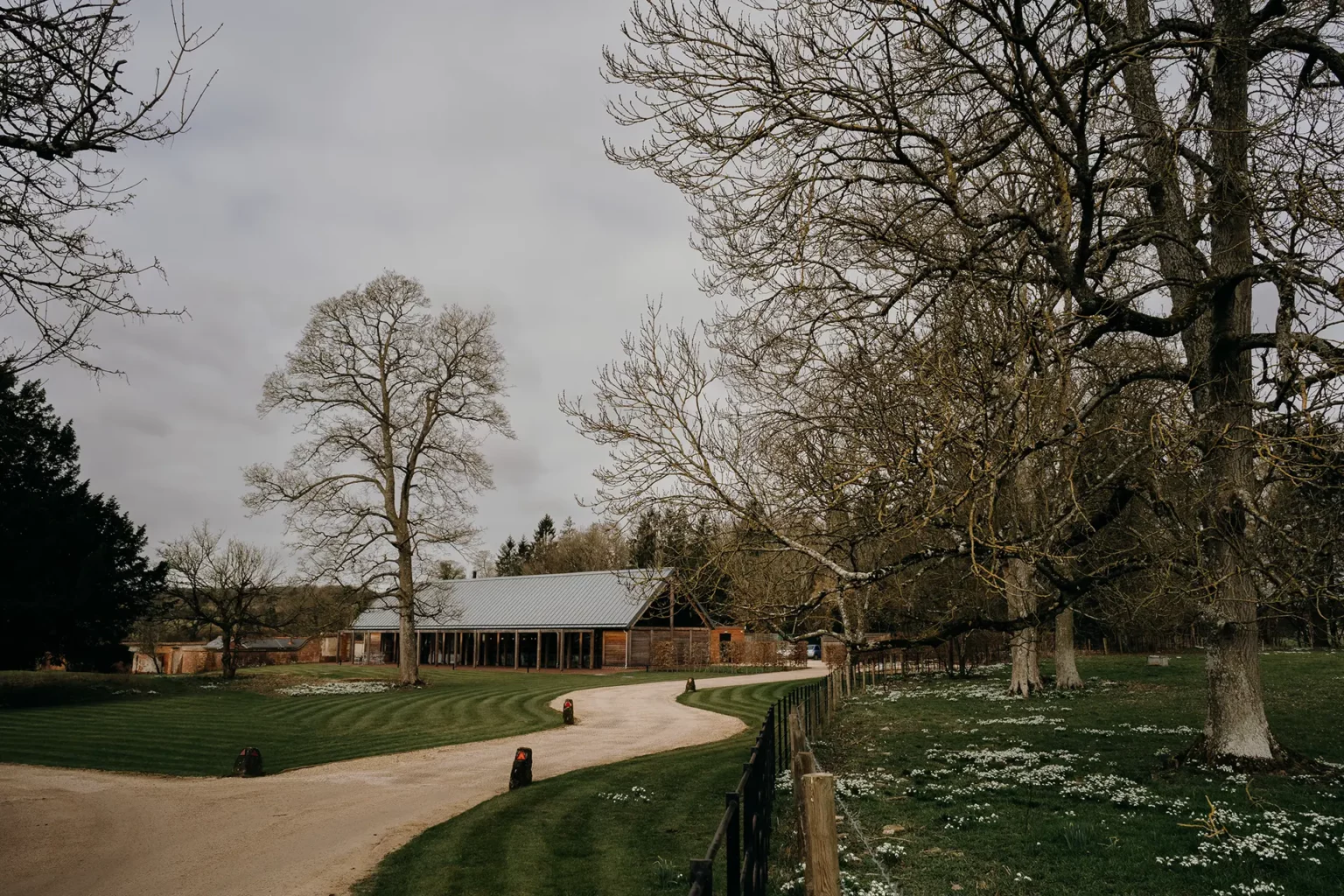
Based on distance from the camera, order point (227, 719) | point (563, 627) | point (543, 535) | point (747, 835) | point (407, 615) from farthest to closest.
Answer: point (543, 535) < point (563, 627) < point (407, 615) < point (227, 719) < point (747, 835)

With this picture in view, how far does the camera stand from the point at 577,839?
11.3m

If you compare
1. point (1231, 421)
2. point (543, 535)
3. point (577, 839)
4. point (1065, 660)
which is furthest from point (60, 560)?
point (543, 535)

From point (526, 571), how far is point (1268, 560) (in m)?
98.6

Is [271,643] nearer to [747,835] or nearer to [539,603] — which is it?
[539,603]

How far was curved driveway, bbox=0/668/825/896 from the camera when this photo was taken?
1000 cm

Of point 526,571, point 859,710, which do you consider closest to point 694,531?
point 859,710

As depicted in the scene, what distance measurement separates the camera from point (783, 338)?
36.6 ft

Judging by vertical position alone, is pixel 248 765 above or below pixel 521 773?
below

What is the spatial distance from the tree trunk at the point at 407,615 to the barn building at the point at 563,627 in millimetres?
4882

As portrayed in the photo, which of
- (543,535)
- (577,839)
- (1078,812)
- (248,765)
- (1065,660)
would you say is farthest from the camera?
(543,535)

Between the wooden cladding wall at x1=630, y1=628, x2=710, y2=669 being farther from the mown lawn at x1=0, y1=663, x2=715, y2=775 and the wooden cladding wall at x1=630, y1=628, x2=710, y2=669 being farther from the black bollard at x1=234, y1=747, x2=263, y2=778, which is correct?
the black bollard at x1=234, y1=747, x2=263, y2=778

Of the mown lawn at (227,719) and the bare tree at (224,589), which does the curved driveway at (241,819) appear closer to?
the mown lawn at (227,719)

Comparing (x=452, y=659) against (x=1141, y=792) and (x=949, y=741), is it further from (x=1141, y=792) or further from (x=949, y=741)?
(x=1141, y=792)

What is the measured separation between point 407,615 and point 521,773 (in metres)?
24.4
